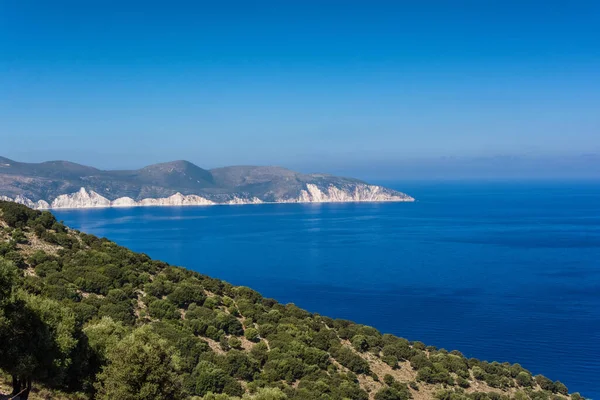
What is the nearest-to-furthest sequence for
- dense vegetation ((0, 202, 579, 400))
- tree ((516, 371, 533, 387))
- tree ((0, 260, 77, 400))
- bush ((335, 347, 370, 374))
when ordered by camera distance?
tree ((0, 260, 77, 400))
dense vegetation ((0, 202, 579, 400))
bush ((335, 347, 370, 374))
tree ((516, 371, 533, 387))

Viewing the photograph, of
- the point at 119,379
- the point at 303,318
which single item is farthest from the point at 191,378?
the point at 303,318

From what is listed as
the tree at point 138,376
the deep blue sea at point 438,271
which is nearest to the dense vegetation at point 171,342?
the tree at point 138,376

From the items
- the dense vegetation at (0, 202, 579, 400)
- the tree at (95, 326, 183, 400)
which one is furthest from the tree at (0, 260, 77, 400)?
the tree at (95, 326, 183, 400)

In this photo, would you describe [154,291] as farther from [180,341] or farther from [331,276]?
[331,276]

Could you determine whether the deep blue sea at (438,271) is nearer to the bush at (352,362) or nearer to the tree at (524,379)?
the tree at (524,379)

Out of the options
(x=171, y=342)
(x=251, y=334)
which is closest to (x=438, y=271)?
(x=251, y=334)

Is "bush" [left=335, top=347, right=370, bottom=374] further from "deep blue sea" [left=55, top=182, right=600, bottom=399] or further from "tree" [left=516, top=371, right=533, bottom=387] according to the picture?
"deep blue sea" [left=55, top=182, right=600, bottom=399]
